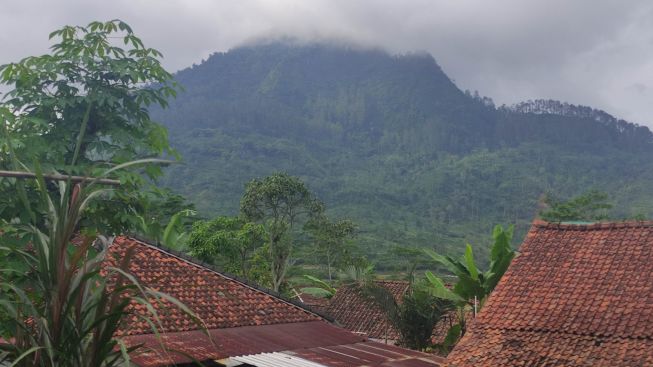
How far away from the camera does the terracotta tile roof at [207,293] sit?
9141 millimetres

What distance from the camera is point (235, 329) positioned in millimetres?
8953

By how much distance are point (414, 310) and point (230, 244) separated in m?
8.51

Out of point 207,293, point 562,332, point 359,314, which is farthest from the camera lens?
point 359,314

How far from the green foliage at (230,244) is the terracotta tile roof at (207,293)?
7.48 m

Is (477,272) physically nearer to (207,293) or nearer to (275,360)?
(207,293)

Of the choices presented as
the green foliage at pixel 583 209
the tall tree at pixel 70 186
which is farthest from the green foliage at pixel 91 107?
the green foliage at pixel 583 209

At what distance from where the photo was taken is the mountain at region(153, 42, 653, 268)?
2552 inches

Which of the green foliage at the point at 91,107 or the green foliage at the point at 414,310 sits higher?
the green foliage at the point at 91,107

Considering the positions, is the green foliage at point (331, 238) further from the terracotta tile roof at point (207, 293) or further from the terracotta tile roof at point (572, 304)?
the terracotta tile roof at point (572, 304)

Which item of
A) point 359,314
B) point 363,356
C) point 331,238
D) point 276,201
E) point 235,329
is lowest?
point 359,314

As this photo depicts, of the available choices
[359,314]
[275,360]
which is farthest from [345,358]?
[359,314]

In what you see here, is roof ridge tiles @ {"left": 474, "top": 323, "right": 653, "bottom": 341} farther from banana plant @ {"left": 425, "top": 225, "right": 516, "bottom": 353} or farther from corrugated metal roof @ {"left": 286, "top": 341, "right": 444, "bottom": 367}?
banana plant @ {"left": 425, "top": 225, "right": 516, "bottom": 353}

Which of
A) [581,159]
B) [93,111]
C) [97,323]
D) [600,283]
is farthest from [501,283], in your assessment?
[581,159]

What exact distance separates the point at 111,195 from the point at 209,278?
20.5 ft
